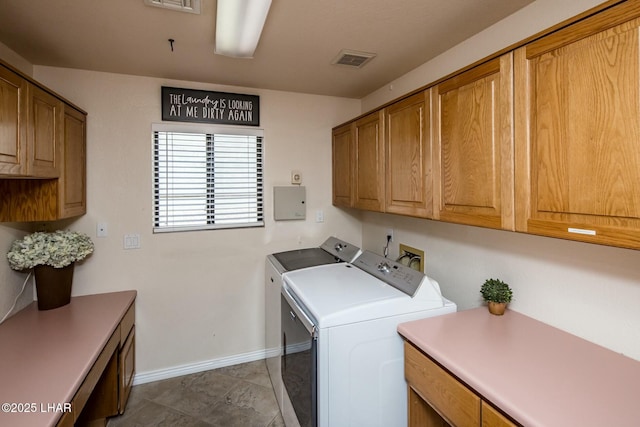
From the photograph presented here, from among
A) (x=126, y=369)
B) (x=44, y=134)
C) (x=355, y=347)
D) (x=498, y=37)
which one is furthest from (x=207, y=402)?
(x=498, y=37)

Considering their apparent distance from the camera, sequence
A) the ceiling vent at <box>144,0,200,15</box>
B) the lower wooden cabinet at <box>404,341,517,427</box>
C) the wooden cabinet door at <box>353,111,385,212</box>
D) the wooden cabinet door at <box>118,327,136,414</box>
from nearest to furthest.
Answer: the lower wooden cabinet at <box>404,341,517,427</box>, the ceiling vent at <box>144,0,200,15</box>, the wooden cabinet door at <box>118,327,136,414</box>, the wooden cabinet door at <box>353,111,385,212</box>

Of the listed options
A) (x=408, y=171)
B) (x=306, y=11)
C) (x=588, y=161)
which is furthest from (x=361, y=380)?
(x=306, y=11)

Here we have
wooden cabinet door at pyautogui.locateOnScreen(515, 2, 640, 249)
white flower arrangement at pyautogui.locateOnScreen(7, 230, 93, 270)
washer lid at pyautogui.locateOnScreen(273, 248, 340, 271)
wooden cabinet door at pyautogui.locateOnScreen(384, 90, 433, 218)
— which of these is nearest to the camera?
wooden cabinet door at pyautogui.locateOnScreen(515, 2, 640, 249)

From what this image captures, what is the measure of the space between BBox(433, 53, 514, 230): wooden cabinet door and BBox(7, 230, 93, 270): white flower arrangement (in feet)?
7.51

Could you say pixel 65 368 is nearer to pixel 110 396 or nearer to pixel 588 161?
pixel 110 396

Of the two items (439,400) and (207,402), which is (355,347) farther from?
(207,402)

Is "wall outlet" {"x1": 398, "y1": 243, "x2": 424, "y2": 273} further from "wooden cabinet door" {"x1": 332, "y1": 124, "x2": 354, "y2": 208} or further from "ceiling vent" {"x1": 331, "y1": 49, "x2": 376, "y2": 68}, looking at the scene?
"ceiling vent" {"x1": 331, "y1": 49, "x2": 376, "y2": 68}

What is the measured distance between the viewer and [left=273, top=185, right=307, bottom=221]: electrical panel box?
2.78m

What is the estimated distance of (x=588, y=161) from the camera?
1.04 metres

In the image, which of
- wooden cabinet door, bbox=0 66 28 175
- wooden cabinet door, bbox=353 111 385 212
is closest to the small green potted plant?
wooden cabinet door, bbox=353 111 385 212

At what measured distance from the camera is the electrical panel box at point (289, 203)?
278 cm

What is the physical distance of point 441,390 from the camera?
1284 millimetres

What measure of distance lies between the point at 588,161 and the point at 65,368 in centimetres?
219

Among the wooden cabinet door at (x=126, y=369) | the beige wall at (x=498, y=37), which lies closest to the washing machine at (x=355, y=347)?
the wooden cabinet door at (x=126, y=369)
